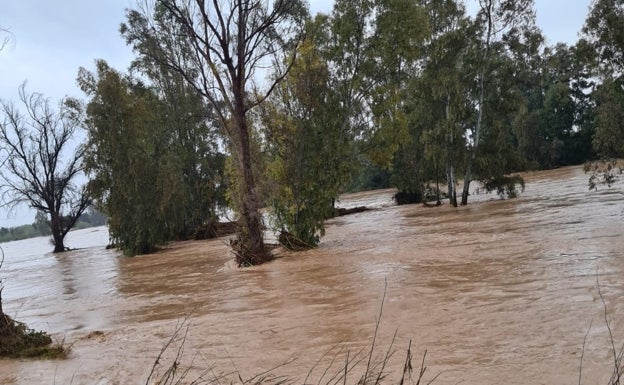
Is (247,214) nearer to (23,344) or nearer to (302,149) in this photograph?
(302,149)

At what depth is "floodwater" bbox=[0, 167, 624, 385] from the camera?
4.51 meters

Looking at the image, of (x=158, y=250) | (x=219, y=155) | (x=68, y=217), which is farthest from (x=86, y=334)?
(x=68, y=217)

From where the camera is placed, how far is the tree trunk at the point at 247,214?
42.8 feet

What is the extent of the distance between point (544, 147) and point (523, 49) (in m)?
35.5

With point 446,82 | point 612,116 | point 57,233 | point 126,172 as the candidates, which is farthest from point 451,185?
point 57,233

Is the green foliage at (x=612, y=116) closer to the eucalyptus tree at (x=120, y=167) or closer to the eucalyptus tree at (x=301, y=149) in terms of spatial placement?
the eucalyptus tree at (x=301, y=149)

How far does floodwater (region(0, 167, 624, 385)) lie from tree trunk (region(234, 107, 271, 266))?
0.62m

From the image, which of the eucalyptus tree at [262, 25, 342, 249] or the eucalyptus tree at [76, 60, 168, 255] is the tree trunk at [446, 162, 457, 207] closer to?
the eucalyptus tree at [262, 25, 342, 249]

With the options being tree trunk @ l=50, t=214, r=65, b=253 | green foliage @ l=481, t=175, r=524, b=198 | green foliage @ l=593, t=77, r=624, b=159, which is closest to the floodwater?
green foliage @ l=593, t=77, r=624, b=159

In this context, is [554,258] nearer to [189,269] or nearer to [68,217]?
[189,269]

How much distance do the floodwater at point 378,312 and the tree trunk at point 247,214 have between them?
62 cm

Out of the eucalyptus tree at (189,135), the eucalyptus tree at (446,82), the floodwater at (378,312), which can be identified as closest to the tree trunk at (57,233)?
the eucalyptus tree at (189,135)

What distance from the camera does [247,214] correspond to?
13109mm

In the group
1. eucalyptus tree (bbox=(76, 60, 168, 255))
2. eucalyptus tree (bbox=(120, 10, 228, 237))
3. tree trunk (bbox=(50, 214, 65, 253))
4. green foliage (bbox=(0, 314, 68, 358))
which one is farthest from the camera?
tree trunk (bbox=(50, 214, 65, 253))
